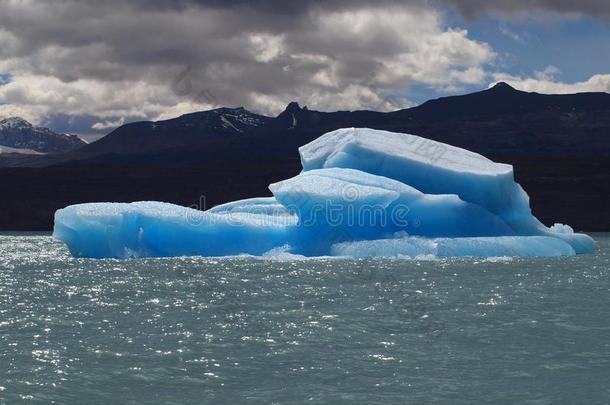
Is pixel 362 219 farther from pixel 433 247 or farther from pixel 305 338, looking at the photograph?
pixel 305 338

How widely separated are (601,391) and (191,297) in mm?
9911

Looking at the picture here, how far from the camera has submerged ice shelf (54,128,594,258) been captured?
2588cm

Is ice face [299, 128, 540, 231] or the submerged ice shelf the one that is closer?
the submerged ice shelf

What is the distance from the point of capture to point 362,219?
26266 mm

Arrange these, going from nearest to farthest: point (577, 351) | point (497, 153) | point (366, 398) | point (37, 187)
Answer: point (366, 398) → point (577, 351) → point (37, 187) → point (497, 153)

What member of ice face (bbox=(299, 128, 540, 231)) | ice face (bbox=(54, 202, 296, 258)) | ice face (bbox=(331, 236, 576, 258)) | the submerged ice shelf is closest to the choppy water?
ice face (bbox=(331, 236, 576, 258))

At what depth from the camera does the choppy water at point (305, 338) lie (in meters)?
9.42

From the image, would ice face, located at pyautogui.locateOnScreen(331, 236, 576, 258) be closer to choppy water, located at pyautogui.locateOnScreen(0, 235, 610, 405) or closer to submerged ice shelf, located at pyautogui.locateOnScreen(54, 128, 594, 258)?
submerged ice shelf, located at pyautogui.locateOnScreen(54, 128, 594, 258)

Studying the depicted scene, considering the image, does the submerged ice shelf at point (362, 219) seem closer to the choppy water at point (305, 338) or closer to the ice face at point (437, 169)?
the ice face at point (437, 169)

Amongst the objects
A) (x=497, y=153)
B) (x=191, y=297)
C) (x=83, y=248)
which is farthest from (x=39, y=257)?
(x=497, y=153)

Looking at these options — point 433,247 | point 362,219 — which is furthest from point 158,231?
point 433,247

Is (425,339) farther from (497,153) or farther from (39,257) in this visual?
(497,153)

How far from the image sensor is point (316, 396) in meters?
9.12

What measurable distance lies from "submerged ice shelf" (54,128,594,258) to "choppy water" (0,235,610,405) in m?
4.42
